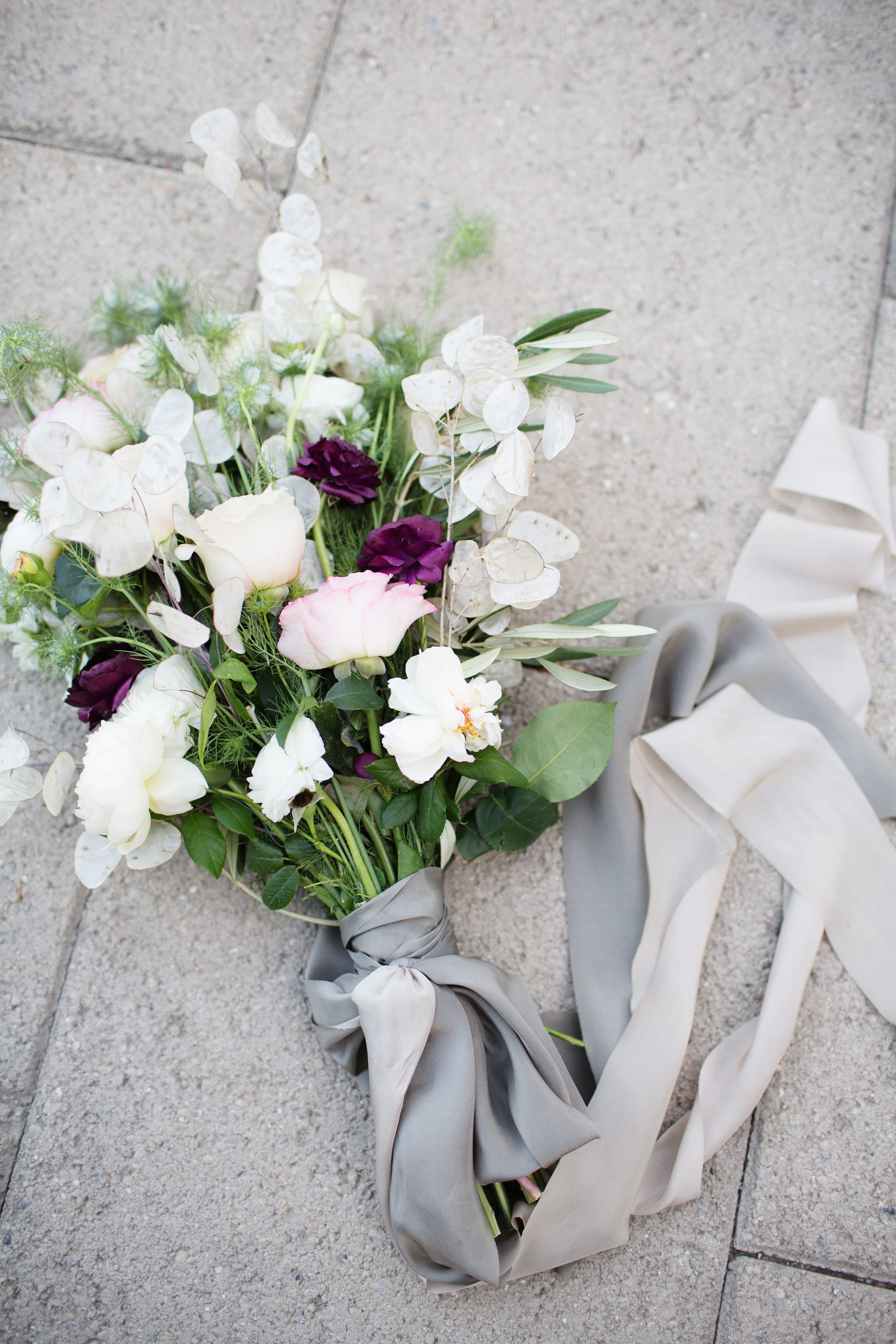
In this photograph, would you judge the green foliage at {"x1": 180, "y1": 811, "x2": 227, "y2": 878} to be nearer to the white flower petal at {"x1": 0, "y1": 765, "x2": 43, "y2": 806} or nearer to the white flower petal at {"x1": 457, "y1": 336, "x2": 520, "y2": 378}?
the white flower petal at {"x1": 0, "y1": 765, "x2": 43, "y2": 806}

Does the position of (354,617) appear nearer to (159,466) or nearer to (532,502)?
(159,466)

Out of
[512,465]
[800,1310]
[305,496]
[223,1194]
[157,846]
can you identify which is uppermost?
[512,465]

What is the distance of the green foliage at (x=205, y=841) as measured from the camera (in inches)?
30.6

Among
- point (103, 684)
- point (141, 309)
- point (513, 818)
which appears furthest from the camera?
point (141, 309)

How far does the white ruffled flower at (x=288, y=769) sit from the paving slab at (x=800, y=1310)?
765mm

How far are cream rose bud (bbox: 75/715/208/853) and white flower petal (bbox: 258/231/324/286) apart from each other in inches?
19.5

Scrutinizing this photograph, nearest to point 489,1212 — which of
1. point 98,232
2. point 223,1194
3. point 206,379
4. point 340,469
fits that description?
point 223,1194

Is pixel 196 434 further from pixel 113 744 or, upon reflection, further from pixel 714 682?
pixel 714 682

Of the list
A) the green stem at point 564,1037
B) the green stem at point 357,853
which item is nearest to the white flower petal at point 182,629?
the green stem at point 357,853

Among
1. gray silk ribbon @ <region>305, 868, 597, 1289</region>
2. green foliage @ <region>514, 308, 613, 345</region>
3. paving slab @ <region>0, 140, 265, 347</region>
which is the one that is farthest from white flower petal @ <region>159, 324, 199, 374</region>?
gray silk ribbon @ <region>305, 868, 597, 1289</region>

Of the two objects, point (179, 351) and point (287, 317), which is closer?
point (179, 351)

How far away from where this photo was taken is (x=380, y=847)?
2.68ft

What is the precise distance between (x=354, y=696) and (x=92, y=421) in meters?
0.39

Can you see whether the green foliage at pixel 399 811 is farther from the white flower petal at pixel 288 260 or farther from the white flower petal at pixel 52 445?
the white flower petal at pixel 288 260
